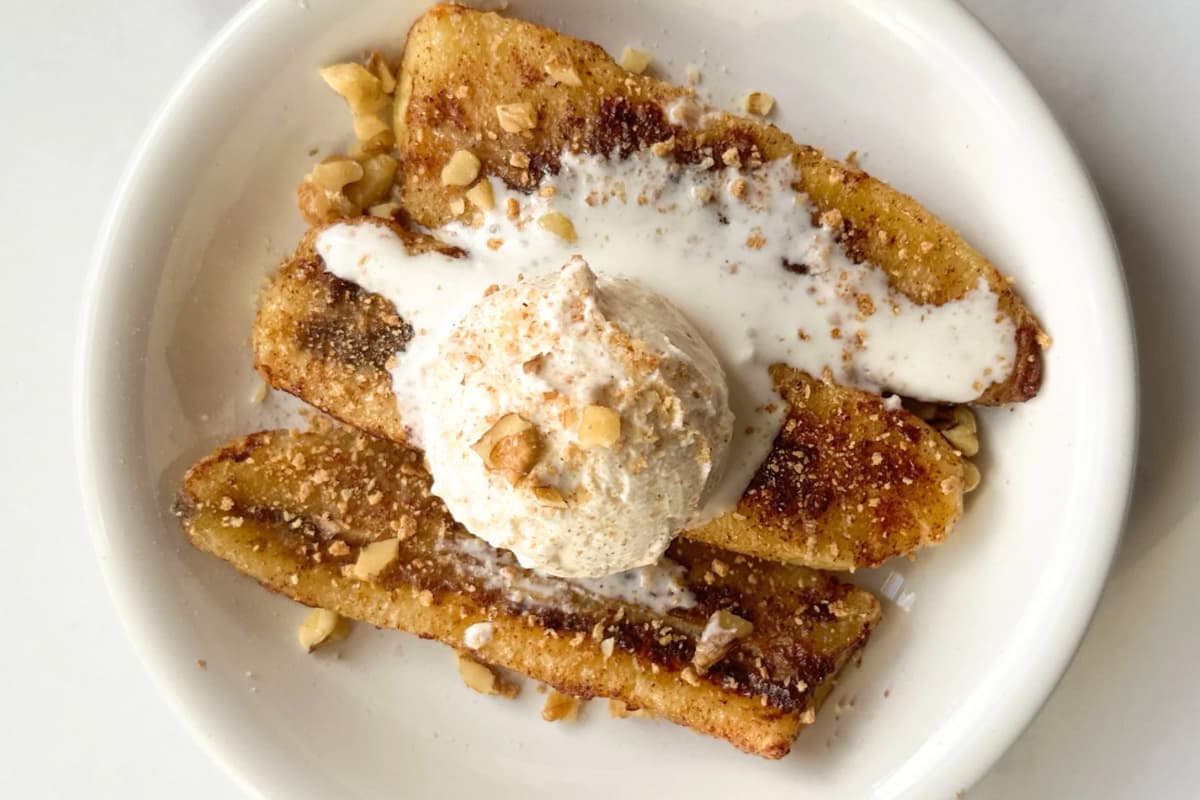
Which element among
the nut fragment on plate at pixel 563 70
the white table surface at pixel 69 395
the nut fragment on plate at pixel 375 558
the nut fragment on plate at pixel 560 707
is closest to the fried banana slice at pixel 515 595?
the nut fragment on plate at pixel 375 558

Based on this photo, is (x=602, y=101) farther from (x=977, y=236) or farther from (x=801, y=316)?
(x=977, y=236)

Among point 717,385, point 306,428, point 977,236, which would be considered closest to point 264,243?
point 306,428

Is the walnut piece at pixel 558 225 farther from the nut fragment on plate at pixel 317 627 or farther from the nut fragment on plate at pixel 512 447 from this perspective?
the nut fragment on plate at pixel 317 627

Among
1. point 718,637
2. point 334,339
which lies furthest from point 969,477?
point 334,339

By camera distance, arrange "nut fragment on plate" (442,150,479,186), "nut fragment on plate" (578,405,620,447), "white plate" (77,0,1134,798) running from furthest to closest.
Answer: "nut fragment on plate" (442,150,479,186)
"white plate" (77,0,1134,798)
"nut fragment on plate" (578,405,620,447)

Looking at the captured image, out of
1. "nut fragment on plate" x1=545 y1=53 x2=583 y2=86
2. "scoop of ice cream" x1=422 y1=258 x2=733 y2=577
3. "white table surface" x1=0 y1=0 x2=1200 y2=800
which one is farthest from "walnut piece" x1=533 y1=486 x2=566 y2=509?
"white table surface" x1=0 y1=0 x2=1200 y2=800

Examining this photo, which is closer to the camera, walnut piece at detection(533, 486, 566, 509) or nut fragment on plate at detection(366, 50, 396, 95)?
walnut piece at detection(533, 486, 566, 509)

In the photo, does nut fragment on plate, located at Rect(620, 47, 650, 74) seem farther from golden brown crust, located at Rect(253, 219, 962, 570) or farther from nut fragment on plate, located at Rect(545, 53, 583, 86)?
golden brown crust, located at Rect(253, 219, 962, 570)
